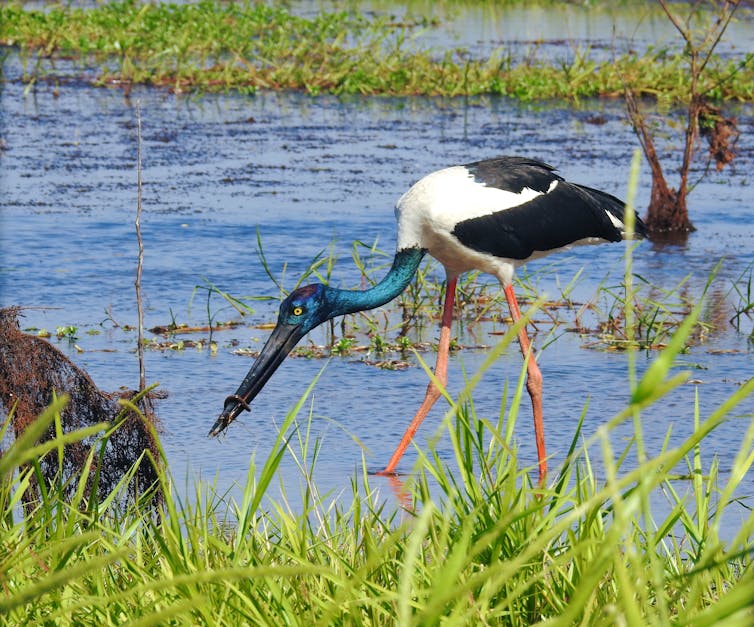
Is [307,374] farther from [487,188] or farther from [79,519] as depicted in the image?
[79,519]

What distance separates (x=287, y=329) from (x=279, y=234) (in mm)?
3392

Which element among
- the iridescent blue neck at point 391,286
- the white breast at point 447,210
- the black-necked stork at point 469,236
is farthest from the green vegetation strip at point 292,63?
the iridescent blue neck at point 391,286

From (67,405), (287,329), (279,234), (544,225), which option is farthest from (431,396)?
(279,234)

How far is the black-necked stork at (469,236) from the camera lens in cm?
465

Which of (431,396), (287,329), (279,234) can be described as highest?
(287,329)

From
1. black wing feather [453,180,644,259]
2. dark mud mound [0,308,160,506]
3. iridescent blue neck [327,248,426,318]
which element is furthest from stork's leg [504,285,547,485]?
dark mud mound [0,308,160,506]

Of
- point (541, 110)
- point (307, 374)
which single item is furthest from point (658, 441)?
point (541, 110)

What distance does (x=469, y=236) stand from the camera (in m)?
4.94

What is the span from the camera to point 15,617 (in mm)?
2441

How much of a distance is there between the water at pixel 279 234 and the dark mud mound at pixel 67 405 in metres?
0.38

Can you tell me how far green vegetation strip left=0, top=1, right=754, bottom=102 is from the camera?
12617 millimetres

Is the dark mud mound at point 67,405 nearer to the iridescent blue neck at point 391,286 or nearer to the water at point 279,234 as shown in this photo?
the water at point 279,234

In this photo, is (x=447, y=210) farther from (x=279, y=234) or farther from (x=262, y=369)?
(x=279, y=234)

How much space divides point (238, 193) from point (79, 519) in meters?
6.01
